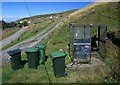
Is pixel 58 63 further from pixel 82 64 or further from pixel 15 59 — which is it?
pixel 15 59

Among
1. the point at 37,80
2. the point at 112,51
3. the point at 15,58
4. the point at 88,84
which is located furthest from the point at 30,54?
Result: the point at 112,51

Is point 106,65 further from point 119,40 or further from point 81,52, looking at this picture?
point 119,40

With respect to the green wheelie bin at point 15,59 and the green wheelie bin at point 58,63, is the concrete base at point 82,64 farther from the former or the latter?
the green wheelie bin at point 15,59

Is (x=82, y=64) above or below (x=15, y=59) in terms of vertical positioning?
below

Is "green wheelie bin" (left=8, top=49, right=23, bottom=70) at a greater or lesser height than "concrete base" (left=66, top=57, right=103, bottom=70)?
greater

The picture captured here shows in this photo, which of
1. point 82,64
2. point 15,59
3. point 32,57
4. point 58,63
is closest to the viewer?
point 58,63

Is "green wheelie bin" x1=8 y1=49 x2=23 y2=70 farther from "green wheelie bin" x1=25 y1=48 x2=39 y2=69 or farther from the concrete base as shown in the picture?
the concrete base

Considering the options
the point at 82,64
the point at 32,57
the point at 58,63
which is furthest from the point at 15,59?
the point at 82,64

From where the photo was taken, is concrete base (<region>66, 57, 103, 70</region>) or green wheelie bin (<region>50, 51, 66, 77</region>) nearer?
green wheelie bin (<region>50, 51, 66, 77</region>)

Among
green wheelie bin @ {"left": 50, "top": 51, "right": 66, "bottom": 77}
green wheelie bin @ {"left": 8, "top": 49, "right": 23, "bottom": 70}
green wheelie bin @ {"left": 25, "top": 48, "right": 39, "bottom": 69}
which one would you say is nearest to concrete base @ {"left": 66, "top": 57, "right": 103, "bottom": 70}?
green wheelie bin @ {"left": 50, "top": 51, "right": 66, "bottom": 77}

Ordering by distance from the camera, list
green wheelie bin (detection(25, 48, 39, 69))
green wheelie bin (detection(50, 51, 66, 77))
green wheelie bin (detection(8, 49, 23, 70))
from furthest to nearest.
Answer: green wheelie bin (detection(8, 49, 23, 70)) < green wheelie bin (detection(25, 48, 39, 69)) < green wheelie bin (detection(50, 51, 66, 77))

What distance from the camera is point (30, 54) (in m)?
11.4

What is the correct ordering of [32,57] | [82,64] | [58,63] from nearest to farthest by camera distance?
[58,63] → [32,57] → [82,64]

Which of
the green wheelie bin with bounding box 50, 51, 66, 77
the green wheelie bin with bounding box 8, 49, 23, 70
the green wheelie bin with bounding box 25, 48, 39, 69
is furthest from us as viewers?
the green wheelie bin with bounding box 8, 49, 23, 70
